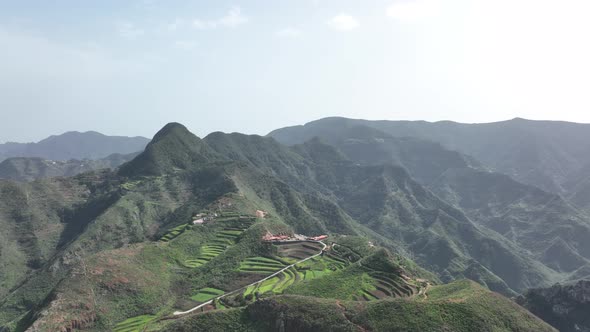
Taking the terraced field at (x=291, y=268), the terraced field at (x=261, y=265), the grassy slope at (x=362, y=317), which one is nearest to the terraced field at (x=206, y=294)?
the terraced field at (x=291, y=268)

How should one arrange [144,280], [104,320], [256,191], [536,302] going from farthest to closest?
[256,191] < [536,302] < [144,280] < [104,320]

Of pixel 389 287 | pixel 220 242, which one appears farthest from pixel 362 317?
pixel 220 242

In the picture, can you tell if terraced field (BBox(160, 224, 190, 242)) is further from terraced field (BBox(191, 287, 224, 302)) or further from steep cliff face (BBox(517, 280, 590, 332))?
steep cliff face (BBox(517, 280, 590, 332))

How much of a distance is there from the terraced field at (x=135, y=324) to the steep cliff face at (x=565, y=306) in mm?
115770

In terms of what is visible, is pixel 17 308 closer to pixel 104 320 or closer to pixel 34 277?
pixel 34 277

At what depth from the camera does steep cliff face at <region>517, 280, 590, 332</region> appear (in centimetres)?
11619

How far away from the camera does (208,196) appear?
15500 cm

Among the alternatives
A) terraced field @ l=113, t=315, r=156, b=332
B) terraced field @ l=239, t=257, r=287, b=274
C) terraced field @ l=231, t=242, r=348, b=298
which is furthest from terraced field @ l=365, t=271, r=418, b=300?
terraced field @ l=113, t=315, r=156, b=332

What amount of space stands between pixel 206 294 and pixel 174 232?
41362mm

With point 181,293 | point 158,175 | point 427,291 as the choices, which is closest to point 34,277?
point 181,293

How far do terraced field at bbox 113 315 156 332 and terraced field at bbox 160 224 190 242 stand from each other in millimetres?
39841

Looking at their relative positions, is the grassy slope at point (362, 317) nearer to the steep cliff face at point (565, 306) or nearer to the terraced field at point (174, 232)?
the terraced field at point (174, 232)

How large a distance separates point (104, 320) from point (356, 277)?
45545mm

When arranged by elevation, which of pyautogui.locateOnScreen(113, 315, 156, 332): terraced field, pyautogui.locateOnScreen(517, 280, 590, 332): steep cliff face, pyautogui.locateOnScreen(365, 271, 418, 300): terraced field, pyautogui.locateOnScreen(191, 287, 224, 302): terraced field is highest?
pyautogui.locateOnScreen(365, 271, 418, 300): terraced field
